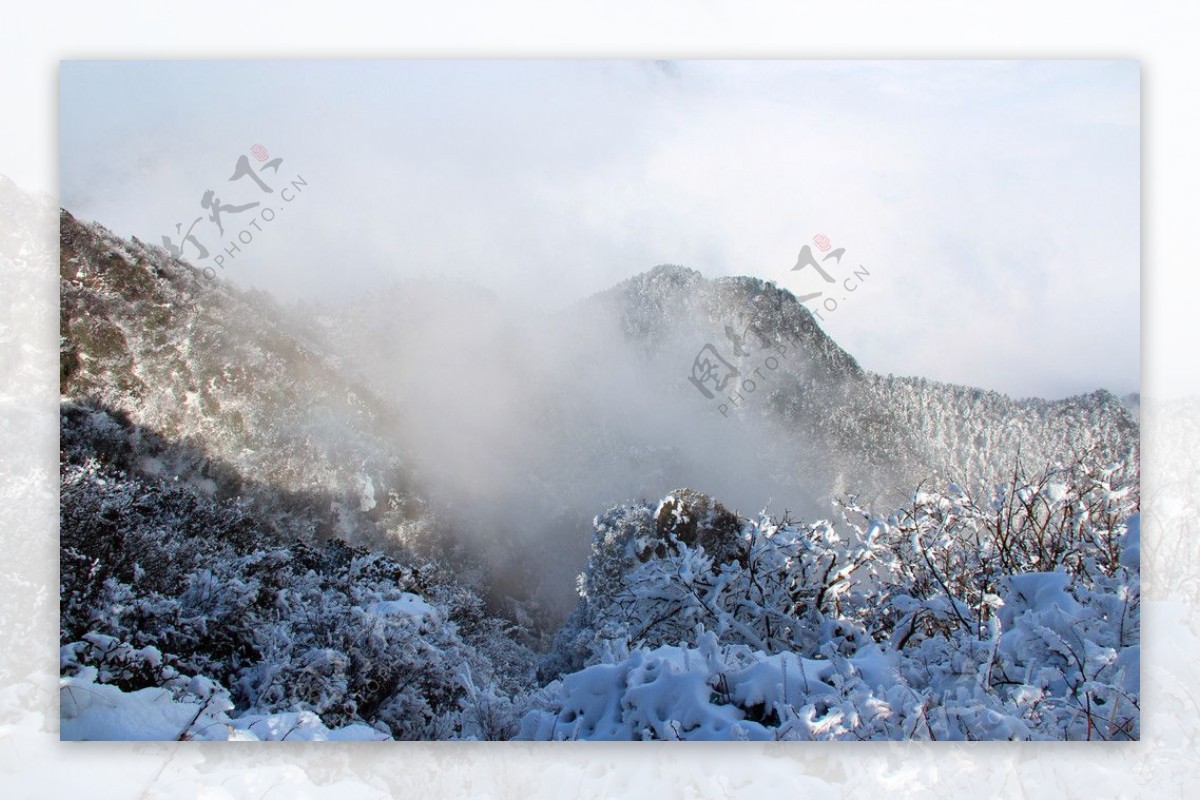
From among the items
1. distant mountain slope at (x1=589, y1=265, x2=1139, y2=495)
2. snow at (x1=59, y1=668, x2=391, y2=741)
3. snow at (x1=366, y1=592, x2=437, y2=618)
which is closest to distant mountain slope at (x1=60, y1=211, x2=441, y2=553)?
snow at (x1=366, y1=592, x2=437, y2=618)

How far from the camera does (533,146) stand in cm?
375

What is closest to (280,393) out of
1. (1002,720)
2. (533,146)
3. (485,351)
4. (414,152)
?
(485,351)

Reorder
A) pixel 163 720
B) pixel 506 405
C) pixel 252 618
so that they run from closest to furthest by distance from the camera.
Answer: pixel 163 720
pixel 252 618
pixel 506 405

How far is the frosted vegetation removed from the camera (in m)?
3.55
